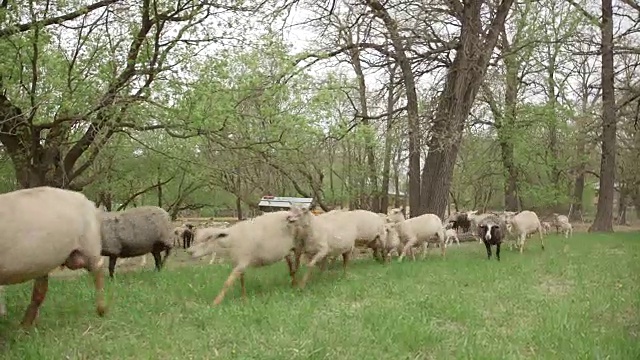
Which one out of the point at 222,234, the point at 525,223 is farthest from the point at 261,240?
the point at 525,223

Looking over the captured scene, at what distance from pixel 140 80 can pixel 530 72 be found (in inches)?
707

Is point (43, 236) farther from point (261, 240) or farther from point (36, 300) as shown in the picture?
point (261, 240)

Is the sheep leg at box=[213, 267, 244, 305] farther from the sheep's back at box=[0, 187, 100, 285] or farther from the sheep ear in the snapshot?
the sheep's back at box=[0, 187, 100, 285]

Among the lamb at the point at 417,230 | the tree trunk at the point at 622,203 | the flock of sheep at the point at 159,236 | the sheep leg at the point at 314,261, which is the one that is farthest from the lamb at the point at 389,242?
the tree trunk at the point at 622,203

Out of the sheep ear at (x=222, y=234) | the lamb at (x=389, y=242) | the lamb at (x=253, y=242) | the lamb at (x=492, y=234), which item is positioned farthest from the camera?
the lamb at (x=492, y=234)

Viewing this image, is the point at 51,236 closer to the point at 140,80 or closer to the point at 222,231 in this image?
the point at 222,231

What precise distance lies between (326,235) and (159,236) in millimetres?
3316

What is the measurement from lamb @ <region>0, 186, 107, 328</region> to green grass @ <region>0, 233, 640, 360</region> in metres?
0.63

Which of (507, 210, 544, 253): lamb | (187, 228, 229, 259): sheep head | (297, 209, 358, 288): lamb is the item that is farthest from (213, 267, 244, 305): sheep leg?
(507, 210, 544, 253): lamb

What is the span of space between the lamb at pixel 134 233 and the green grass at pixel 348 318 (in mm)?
567

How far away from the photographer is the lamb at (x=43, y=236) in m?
5.28

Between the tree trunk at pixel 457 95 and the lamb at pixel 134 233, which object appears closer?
the lamb at pixel 134 233

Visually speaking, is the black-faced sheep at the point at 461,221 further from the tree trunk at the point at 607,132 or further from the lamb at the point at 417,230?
the lamb at the point at 417,230

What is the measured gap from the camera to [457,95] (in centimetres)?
1466
